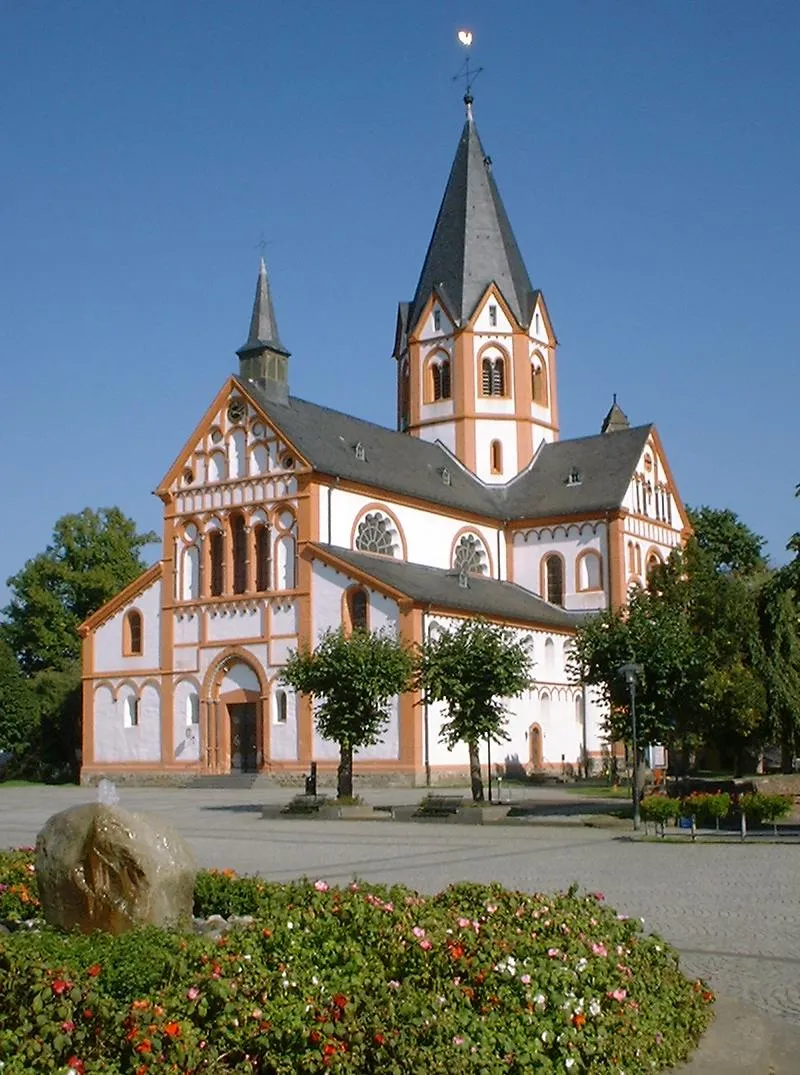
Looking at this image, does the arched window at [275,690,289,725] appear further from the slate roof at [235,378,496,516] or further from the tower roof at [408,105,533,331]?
the tower roof at [408,105,533,331]

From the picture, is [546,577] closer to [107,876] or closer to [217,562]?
[217,562]

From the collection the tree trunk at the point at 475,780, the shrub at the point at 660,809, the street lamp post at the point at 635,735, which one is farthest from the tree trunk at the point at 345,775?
the shrub at the point at 660,809

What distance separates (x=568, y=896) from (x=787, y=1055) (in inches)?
82.2

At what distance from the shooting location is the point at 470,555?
206 feet

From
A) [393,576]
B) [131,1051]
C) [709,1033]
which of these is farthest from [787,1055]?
[393,576]

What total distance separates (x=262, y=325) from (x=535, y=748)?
906 inches

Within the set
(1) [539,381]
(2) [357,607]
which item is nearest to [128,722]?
(2) [357,607]

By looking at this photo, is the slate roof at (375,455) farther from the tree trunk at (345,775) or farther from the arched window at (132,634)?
the tree trunk at (345,775)

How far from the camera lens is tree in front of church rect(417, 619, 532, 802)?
36.3m

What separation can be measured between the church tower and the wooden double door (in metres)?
18.9

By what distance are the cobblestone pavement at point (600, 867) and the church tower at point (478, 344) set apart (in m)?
34.5

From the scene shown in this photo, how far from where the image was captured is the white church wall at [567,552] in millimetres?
61938

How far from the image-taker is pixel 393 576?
52219 millimetres

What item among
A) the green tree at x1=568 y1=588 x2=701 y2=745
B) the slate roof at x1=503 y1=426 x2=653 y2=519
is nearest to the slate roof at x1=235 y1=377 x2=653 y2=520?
the slate roof at x1=503 y1=426 x2=653 y2=519
